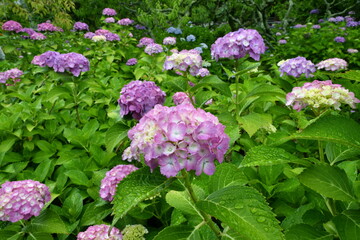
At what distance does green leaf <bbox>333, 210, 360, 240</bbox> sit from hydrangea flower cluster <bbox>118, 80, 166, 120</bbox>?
3.86ft

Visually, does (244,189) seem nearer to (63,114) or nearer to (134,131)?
(134,131)

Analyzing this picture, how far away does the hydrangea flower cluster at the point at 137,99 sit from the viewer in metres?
1.79

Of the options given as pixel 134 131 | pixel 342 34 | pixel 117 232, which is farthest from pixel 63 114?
pixel 342 34

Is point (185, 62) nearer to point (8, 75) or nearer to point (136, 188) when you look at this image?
point (136, 188)

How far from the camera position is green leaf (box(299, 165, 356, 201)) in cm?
104

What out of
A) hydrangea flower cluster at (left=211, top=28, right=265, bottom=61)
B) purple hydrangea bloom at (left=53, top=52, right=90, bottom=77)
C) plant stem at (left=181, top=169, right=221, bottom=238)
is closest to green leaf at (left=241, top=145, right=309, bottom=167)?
plant stem at (left=181, top=169, right=221, bottom=238)

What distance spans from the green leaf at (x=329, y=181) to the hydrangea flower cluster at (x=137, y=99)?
3.44ft

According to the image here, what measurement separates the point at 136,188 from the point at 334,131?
64 cm

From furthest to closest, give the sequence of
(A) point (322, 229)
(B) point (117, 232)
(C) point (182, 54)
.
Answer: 1. (C) point (182, 54)
2. (B) point (117, 232)
3. (A) point (322, 229)

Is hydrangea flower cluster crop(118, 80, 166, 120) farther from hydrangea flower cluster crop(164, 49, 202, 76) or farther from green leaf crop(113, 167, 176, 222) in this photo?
green leaf crop(113, 167, 176, 222)

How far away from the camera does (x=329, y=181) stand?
1.06 meters

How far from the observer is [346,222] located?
3.46 feet

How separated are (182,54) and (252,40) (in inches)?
23.8

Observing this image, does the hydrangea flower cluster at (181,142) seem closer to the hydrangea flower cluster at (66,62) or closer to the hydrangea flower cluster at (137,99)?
the hydrangea flower cluster at (137,99)
